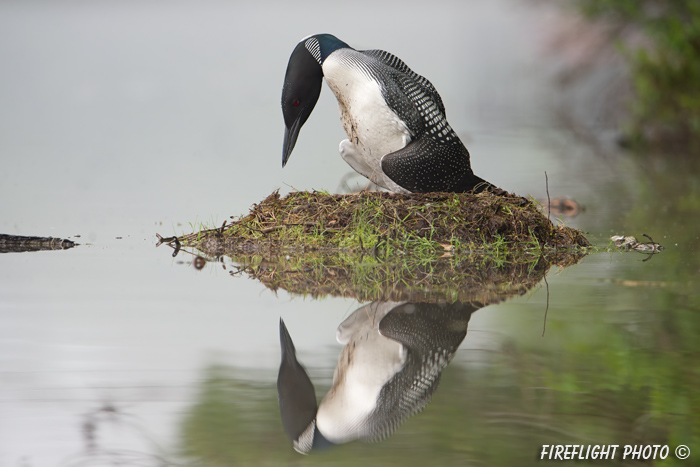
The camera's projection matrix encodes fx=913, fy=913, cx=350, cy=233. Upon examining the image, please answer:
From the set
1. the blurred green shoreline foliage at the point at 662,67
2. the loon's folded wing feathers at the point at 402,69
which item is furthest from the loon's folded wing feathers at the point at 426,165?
the blurred green shoreline foliage at the point at 662,67

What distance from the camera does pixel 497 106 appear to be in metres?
21.5

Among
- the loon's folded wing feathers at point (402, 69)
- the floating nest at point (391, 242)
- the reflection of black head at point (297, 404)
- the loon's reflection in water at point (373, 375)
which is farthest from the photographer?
the loon's folded wing feathers at point (402, 69)

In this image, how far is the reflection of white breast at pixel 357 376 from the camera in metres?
3.21

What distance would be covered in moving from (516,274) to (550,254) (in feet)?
2.30

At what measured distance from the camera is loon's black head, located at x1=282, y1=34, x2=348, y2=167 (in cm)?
597

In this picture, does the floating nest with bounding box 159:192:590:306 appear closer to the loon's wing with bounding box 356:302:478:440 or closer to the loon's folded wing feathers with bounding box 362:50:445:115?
the loon's wing with bounding box 356:302:478:440

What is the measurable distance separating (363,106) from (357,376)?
2.66 meters

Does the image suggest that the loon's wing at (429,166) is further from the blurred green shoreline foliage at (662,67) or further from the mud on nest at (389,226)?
the blurred green shoreline foliage at (662,67)

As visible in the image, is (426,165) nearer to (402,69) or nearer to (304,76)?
(402,69)

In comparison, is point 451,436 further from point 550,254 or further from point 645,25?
point 645,25

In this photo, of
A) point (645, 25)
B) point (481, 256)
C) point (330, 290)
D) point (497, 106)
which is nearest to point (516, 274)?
point (481, 256)

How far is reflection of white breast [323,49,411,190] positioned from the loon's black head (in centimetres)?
11

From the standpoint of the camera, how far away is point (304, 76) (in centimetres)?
600

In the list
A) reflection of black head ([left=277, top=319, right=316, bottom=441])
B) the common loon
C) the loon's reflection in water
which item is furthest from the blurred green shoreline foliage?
reflection of black head ([left=277, top=319, right=316, bottom=441])
